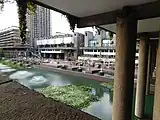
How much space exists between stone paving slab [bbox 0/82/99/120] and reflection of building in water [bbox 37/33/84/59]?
32.4 metres

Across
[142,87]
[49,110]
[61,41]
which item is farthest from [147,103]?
[61,41]

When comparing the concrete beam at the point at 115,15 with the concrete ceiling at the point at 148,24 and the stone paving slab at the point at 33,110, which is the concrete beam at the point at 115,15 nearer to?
the concrete ceiling at the point at 148,24

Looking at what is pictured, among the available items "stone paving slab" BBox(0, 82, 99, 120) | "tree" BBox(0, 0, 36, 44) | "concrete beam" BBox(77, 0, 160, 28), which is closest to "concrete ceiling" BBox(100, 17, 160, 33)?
"concrete beam" BBox(77, 0, 160, 28)

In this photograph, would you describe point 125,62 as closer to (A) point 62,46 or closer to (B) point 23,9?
(B) point 23,9

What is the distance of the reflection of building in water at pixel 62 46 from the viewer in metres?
38.2

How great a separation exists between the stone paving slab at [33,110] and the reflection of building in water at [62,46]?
3242cm

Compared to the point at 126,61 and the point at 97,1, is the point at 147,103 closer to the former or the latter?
the point at 126,61

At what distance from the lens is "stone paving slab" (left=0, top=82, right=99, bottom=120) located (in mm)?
2955

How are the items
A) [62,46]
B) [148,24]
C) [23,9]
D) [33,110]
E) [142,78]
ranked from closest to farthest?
1. [23,9]
2. [33,110]
3. [148,24]
4. [142,78]
5. [62,46]

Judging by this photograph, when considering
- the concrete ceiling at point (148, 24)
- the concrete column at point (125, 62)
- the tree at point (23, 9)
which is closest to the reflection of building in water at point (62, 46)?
the concrete ceiling at point (148, 24)

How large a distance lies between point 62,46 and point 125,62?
131 feet

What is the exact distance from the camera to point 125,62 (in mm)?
3051

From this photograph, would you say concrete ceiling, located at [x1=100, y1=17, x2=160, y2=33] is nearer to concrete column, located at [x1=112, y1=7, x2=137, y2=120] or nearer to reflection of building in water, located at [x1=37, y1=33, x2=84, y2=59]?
concrete column, located at [x1=112, y1=7, x2=137, y2=120]

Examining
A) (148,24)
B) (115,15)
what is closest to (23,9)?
(115,15)
